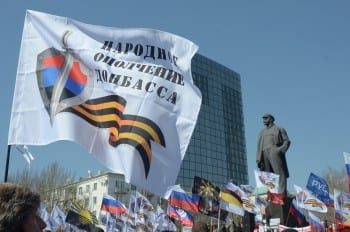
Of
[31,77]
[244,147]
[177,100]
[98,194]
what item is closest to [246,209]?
[177,100]

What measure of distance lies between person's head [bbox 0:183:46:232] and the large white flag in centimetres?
348

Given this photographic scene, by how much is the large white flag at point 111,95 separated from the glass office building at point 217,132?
75.9m

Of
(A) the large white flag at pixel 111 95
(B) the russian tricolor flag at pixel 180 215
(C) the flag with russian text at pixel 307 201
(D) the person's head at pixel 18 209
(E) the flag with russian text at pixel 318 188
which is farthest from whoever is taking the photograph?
(B) the russian tricolor flag at pixel 180 215

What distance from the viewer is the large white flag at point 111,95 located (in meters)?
5.83

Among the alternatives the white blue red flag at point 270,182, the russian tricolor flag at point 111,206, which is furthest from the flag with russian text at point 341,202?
the russian tricolor flag at point 111,206

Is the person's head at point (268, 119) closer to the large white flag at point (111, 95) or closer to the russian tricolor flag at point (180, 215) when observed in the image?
the large white flag at point (111, 95)

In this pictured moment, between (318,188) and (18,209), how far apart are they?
13442 millimetres

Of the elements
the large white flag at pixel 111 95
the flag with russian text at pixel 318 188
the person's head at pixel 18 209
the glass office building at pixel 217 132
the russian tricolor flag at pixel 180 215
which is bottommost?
the person's head at pixel 18 209

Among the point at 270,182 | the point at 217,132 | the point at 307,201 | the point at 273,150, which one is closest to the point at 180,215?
the point at 307,201

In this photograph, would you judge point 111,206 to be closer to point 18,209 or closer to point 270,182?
point 270,182

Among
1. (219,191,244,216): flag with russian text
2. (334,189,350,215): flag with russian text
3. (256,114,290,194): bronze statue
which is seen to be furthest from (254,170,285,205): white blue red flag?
(334,189,350,215): flag with russian text

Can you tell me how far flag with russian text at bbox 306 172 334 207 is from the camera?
14.1m

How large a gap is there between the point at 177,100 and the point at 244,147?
9607cm

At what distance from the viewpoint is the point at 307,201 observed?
45.7 feet
